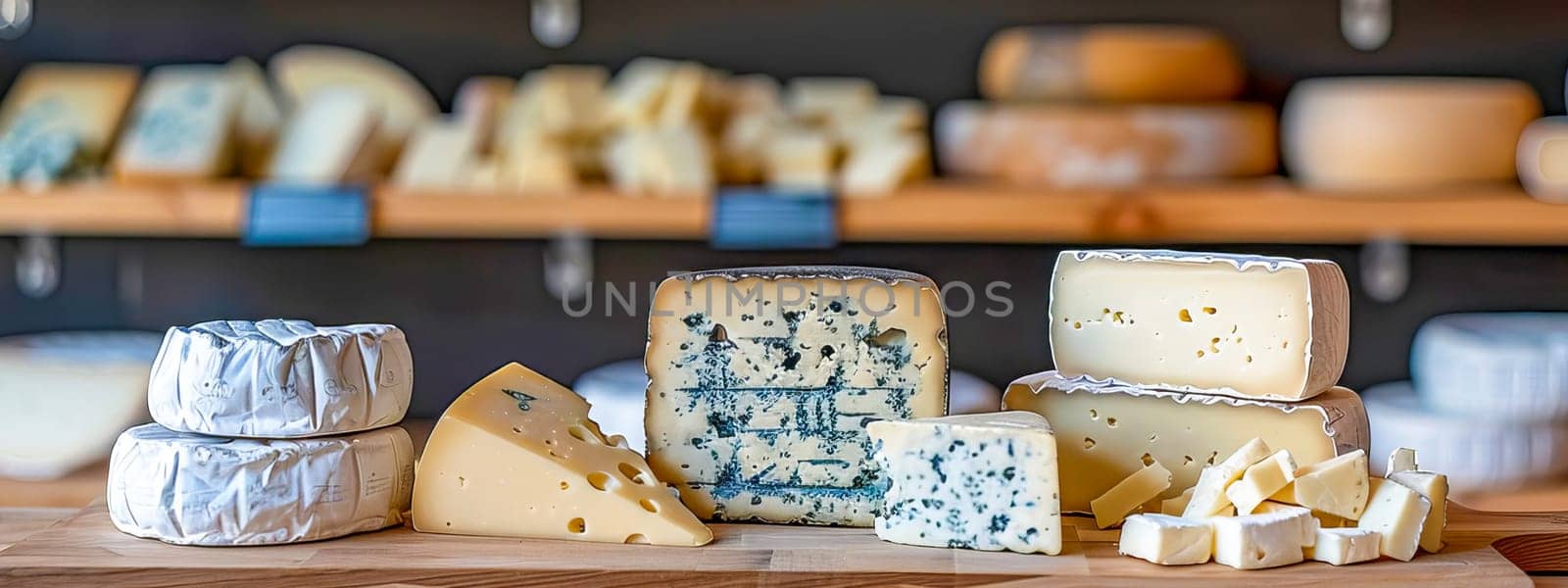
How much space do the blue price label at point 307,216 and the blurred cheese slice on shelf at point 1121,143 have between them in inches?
30.5

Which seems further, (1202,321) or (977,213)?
(977,213)

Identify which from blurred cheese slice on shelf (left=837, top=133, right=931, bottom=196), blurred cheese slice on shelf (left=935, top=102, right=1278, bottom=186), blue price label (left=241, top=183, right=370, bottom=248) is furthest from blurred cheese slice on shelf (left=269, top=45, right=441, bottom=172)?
blurred cheese slice on shelf (left=935, top=102, right=1278, bottom=186)

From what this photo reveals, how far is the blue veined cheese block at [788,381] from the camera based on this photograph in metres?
1.19

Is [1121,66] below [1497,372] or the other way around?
Result: the other way around

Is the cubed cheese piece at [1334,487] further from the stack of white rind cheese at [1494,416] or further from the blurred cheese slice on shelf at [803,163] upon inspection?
the blurred cheese slice on shelf at [803,163]

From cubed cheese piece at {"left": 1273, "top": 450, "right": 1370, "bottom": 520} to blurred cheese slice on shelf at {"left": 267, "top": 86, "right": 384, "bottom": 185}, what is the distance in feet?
4.03

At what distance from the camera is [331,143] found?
73.7 inches

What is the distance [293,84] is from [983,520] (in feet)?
4.34

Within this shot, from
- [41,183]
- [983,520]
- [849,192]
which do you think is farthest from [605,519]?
[41,183]

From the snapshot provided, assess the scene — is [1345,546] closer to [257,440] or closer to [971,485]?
[971,485]

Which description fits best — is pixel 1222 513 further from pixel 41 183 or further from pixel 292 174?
pixel 41 183

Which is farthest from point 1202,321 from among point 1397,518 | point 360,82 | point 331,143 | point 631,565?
point 360,82

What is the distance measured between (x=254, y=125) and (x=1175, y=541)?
1385mm

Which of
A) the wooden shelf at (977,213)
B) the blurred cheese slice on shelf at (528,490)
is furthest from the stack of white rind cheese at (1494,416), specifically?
the blurred cheese slice on shelf at (528,490)
